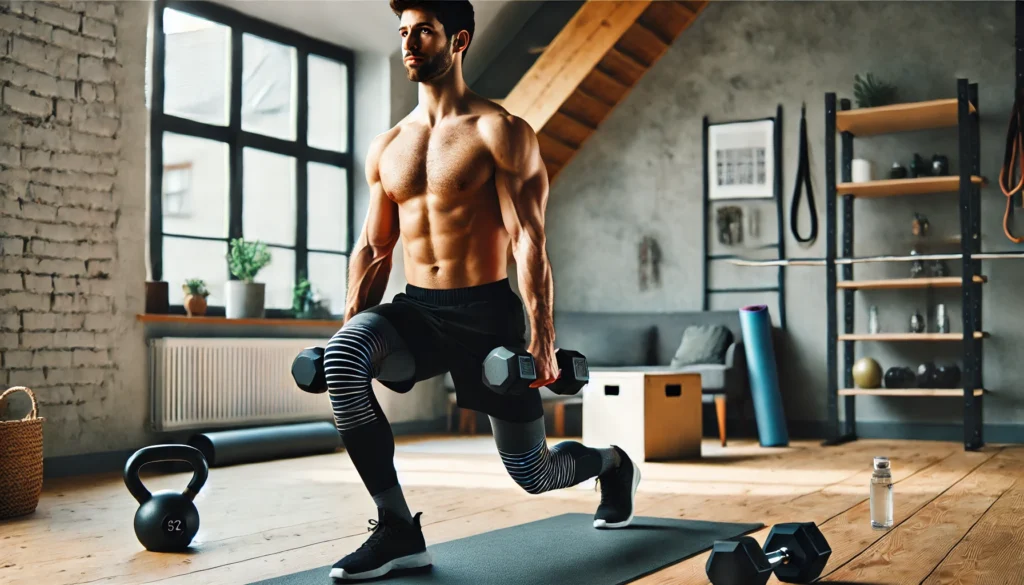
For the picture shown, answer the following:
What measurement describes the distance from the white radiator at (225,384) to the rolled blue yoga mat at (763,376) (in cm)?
258

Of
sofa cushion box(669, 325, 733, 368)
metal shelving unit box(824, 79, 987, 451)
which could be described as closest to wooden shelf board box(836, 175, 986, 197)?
metal shelving unit box(824, 79, 987, 451)

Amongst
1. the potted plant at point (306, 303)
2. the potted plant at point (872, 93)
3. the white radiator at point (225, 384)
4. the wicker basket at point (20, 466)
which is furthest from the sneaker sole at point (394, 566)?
the potted plant at point (872, 93)

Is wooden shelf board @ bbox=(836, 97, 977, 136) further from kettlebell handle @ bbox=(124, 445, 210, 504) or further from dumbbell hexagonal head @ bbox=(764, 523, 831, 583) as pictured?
kettlebell handle @ bbox=(124, 445, 210, 504)

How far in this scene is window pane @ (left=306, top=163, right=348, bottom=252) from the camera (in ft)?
22.3

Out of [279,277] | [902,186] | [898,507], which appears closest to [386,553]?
[898,507]

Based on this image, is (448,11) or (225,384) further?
(225,384)

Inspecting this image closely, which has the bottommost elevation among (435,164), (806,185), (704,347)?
(704,347)

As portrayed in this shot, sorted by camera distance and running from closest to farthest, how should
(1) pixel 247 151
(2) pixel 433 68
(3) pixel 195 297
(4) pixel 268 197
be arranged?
1. (2) pixel 433 68
2. (3) pixel 195 297
3. (1) pixel 247 151
4. (4) pixel 268 197

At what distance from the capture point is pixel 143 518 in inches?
117

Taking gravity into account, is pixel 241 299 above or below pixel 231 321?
above

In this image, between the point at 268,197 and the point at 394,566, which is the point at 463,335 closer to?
the point at 394,566

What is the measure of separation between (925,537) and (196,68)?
467cm

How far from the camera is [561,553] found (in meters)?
2.79

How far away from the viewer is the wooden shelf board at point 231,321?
208 inches
